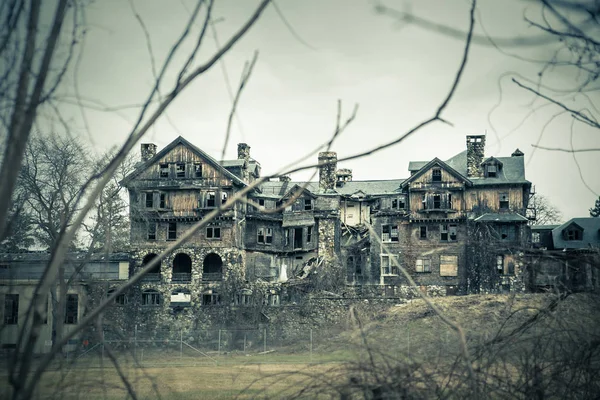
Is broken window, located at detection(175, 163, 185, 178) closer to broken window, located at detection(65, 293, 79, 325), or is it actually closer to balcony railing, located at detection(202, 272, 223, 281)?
balcony railing, located at detection(202, 272, 223, 281)

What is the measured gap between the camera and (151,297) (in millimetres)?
49188

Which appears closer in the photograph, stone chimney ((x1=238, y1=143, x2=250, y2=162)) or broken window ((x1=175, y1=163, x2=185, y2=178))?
broken window ((x1=175, y1=163, x2=185, y2=178))

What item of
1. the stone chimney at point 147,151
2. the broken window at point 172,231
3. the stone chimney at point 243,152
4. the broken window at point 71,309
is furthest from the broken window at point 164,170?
the broken window at point 71,309

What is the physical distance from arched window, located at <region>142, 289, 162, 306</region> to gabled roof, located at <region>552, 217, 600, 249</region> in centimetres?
3390

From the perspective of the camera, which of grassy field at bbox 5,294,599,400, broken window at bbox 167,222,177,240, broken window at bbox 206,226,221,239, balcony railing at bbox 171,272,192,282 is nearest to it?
grassy field at bbox 5,294,599,400

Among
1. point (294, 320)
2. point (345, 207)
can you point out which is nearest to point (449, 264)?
point (345, 207)

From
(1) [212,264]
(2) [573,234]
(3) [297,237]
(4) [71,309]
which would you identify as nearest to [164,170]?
(1) [212,264]

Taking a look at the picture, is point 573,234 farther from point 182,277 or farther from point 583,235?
point 182,277

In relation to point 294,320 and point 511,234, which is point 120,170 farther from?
point 511,234

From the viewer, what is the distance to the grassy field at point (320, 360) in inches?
133

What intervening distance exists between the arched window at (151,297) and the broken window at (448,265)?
23.6 m

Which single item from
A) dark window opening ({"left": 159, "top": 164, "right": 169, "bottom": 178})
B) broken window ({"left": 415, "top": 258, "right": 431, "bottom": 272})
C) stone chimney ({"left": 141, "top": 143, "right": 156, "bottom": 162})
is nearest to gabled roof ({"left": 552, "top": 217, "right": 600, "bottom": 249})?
broken window ({"left": 415, "top": 258, "right": 431, "bottom": 272})

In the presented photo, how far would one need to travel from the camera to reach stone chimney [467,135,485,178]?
51406 mm

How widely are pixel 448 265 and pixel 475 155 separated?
1005 cm
